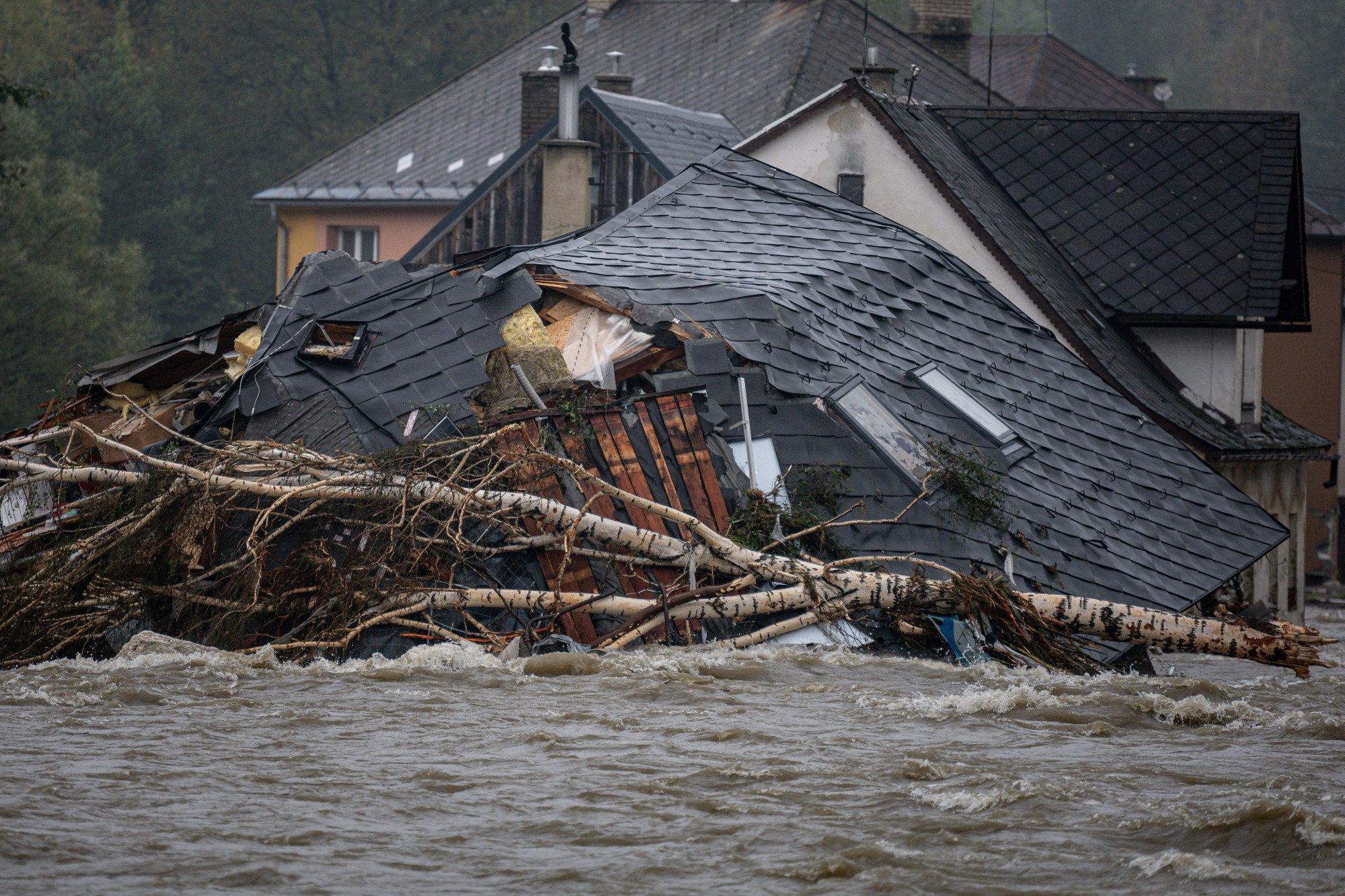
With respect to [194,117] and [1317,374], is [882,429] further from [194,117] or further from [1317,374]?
[194,117]

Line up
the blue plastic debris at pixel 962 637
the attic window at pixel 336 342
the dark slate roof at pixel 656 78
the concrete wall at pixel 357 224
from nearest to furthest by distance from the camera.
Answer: the blue plastic debris at pixel 962 637 → the attic window at pixel 336 342 → the dark slate roof at pixel 656 78 → the concrete wall at pixel 357 224

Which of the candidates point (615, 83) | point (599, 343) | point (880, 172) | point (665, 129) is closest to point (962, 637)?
point (599, 343)

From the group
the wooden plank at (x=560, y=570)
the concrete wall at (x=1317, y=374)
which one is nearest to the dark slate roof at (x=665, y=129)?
the concrete wall at (x=1317, y=374)

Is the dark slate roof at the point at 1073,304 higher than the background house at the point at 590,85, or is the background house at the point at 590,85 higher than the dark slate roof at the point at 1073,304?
the background house at the point at 590,85

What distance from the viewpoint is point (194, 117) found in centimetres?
5088

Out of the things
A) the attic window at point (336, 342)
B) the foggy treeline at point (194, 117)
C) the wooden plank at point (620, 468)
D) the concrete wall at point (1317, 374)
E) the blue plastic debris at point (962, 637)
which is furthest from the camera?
the foggy treeline at point (194, 117)

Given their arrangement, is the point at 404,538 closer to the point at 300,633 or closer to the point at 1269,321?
the point at 300,633

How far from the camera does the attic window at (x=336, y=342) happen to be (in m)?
10.8

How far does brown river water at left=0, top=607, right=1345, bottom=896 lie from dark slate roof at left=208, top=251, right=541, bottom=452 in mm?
1912

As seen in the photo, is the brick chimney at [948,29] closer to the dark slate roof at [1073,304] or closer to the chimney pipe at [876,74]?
the chimney pipe at [876,74]

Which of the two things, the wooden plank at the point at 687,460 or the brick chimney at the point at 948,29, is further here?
the brick chimney at the point at 948,29

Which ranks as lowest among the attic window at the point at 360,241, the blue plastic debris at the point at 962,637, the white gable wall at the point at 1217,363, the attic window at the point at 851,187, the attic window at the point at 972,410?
the blue plastic debris at the point at 962,637

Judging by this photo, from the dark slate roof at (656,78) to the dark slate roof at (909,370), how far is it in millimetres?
14079

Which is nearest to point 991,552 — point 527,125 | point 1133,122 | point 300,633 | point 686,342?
point 686,342
